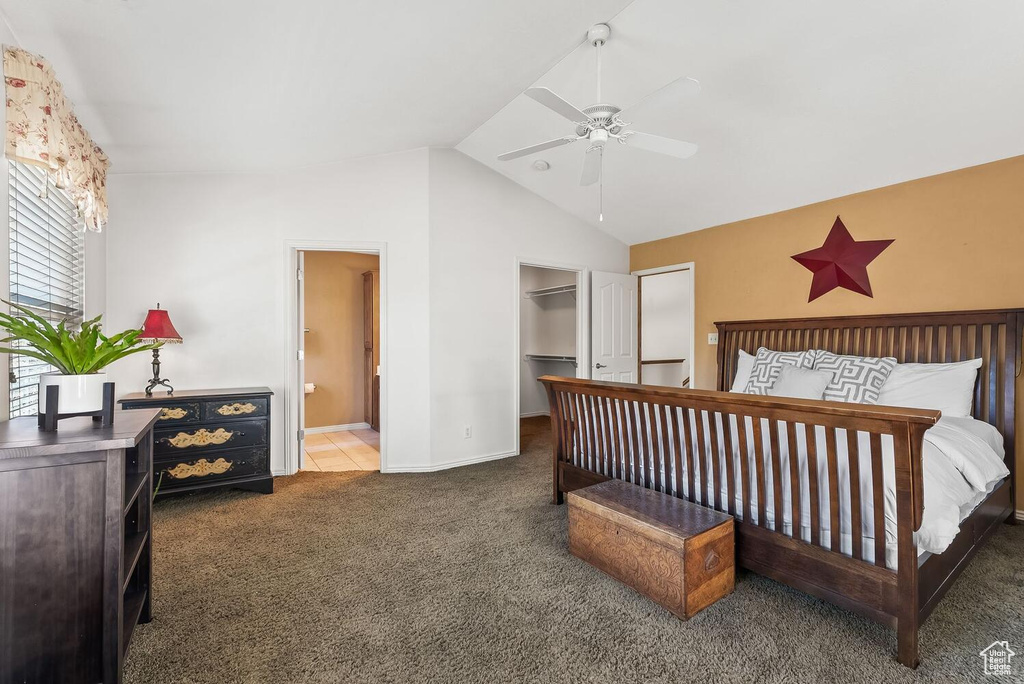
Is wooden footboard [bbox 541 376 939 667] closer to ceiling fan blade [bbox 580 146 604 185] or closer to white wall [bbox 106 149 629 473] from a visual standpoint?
ceiling fan blade [bbox 580 146 604 185]

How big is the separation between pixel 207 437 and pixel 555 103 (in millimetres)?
3162

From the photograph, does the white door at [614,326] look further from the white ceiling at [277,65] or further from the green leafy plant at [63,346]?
the green leafy plant at [63,346]

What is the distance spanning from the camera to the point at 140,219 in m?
3.50

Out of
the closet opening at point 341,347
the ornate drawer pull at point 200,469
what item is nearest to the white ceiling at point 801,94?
the closet opening at point 341,347

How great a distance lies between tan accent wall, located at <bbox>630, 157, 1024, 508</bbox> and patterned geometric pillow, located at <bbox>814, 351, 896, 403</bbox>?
53 centimetres

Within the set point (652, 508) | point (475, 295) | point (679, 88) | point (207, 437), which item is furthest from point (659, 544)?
point (207, 437)

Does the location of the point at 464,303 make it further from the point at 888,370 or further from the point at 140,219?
the point at 888,370

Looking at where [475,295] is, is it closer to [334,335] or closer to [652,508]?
[334,335]

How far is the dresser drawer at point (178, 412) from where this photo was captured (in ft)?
10.4

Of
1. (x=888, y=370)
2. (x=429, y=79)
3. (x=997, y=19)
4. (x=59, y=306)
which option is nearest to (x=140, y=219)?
(x=59, y=306)

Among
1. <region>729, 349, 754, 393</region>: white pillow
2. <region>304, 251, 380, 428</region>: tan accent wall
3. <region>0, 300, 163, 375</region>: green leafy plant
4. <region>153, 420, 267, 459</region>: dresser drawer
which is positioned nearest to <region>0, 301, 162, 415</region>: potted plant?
<region>0, 300, 163, 375</region>: green leafy plant

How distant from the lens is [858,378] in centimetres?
318

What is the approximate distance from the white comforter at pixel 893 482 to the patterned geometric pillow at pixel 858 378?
22.5 inches

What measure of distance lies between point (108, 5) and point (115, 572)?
6.53 feet
